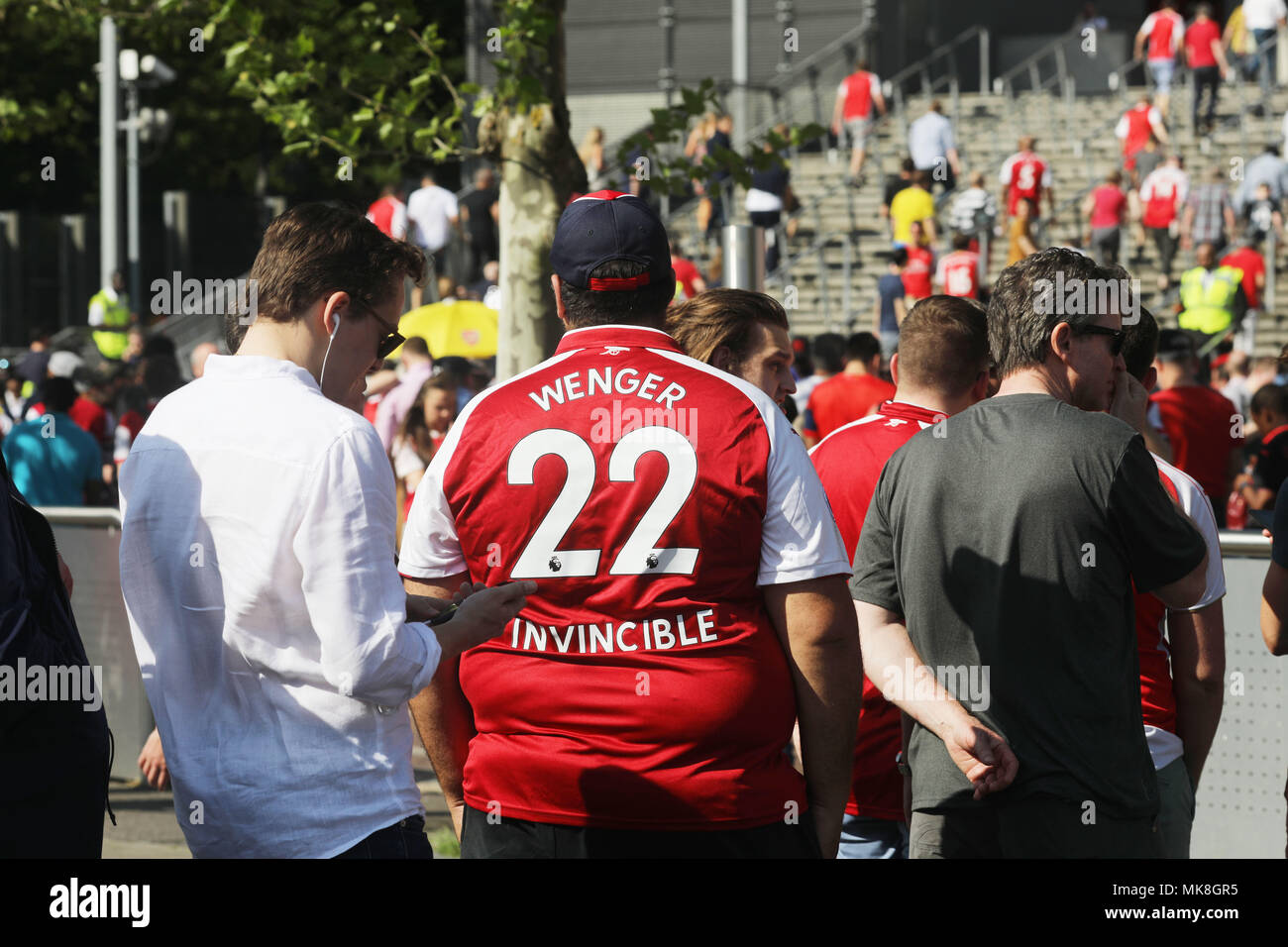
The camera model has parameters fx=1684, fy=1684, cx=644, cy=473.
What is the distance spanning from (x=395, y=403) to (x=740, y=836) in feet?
24.0

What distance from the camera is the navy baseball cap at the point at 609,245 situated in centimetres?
349

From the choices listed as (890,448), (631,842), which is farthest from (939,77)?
(631,842)

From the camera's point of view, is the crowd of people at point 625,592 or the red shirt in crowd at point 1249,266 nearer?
the crowd of people at point 625,592

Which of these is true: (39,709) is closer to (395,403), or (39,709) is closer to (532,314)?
(532,314)

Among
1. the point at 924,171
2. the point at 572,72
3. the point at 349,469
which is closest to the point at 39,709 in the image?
the point at 349,469

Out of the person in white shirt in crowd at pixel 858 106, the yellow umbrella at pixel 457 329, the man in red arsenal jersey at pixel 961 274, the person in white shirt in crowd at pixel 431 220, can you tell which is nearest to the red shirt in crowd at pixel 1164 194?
the man in red arsenal jersey at pixel 961 274

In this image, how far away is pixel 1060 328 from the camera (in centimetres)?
366

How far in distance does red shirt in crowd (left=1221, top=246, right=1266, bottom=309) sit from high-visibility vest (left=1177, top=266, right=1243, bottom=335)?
313 millimetres

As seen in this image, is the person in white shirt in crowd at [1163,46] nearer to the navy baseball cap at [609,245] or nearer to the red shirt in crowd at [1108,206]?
the red shirt in crowd at [1108,206]

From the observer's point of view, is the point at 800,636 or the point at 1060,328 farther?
the point at 1060,328

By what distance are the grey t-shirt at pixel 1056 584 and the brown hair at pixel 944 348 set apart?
3.48 feet

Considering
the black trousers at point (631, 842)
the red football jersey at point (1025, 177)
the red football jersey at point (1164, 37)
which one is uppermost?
the red football jersey at point (1164, 37)

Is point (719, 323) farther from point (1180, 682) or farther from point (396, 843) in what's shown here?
point (396, 843)

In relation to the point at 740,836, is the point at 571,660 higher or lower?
higher
